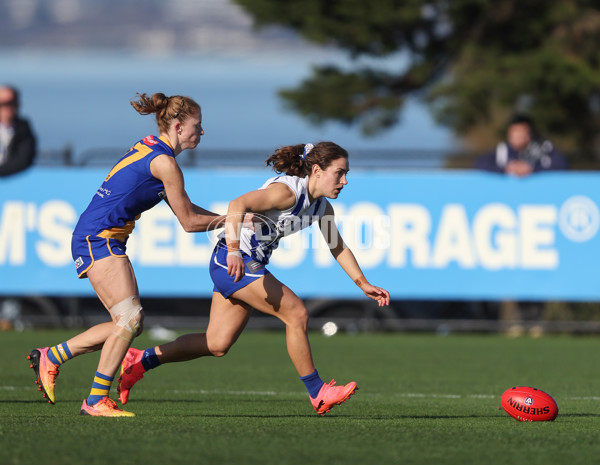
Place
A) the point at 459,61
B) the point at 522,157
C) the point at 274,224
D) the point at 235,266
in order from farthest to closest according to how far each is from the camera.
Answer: the point at 459,61 < the point at 522,157 < the point at 274,224 < the point at 235,266

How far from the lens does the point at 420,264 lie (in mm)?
14422

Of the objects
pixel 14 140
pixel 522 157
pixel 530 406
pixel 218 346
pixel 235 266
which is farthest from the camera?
pixel 14 140

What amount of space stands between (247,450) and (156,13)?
53.9m

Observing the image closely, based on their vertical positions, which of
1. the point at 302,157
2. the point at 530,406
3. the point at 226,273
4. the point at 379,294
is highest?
the point at 302,157

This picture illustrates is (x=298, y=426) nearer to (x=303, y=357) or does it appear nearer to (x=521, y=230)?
(x=303, y=357)

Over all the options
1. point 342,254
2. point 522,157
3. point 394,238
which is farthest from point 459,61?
point 342,254

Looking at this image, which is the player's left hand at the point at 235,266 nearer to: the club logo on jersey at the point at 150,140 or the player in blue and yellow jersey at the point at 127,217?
the player in blue and yellow jersey at the point at 127,217

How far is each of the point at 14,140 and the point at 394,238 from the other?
16.8 feet

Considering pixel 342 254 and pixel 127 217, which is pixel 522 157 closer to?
pixel 342 254

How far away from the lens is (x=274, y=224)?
7348mm

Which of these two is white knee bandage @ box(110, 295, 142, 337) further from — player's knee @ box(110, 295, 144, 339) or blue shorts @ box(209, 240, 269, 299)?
blue shorts @ box(209, 240, 269, 299)

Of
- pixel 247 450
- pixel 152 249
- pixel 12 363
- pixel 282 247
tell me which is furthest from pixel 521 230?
pixel 247 450

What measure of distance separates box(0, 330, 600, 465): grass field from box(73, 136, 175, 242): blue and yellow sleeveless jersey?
3.85 feet

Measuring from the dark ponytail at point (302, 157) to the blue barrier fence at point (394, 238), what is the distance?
675 centimetres
